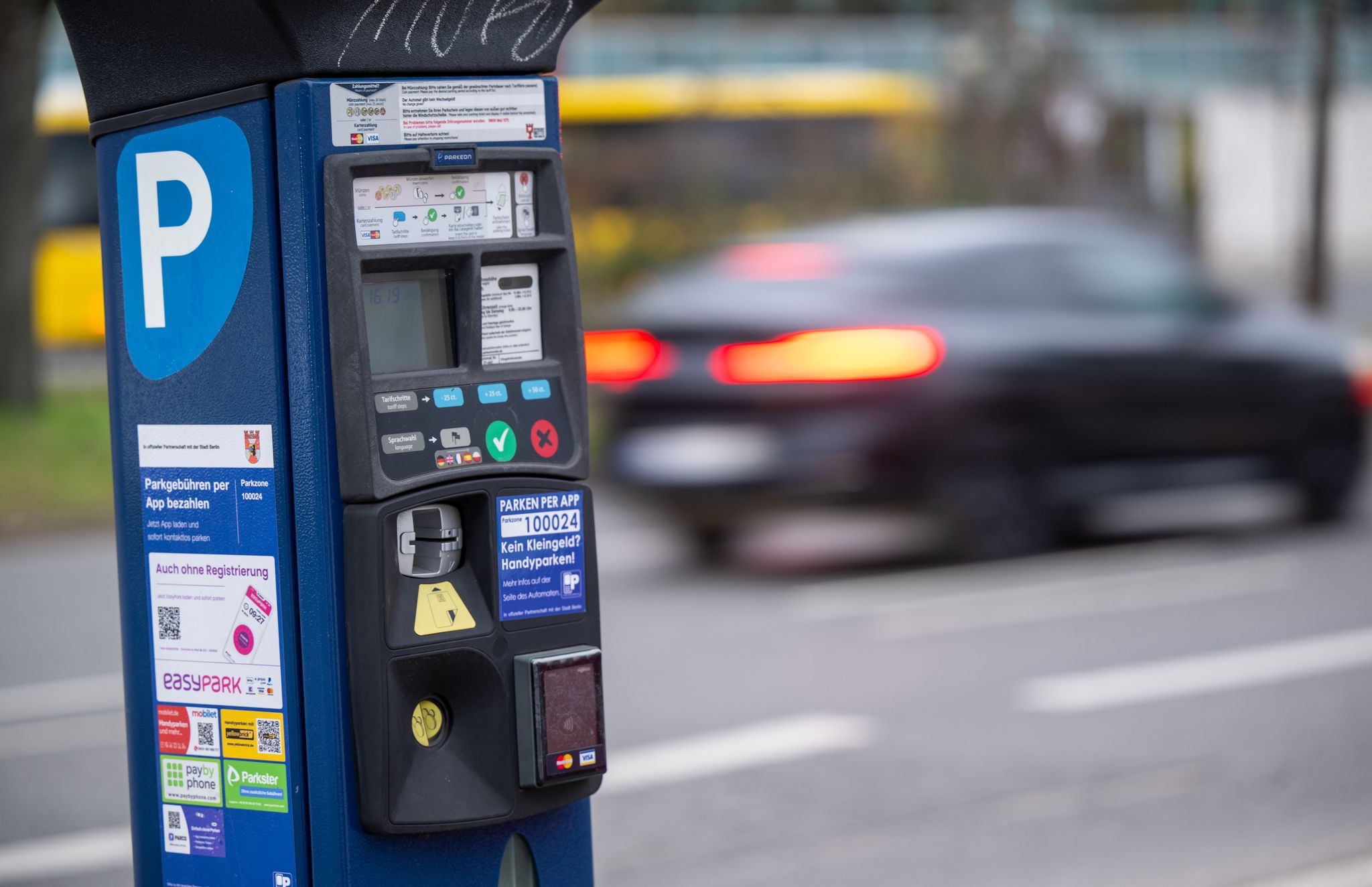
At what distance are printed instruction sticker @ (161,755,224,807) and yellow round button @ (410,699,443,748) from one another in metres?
Result: 0.31

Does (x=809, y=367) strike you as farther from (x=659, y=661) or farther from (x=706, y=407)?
(x=659, y=661)

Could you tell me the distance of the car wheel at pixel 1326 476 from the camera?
1012cm

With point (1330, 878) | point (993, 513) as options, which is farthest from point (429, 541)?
point (993, 513)

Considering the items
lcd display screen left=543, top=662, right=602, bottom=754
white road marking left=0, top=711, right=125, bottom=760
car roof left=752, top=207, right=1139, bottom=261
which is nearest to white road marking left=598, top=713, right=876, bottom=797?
white road marking left=0, top=711, right=125, bottom=760

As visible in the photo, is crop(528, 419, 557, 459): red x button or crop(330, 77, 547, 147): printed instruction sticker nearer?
crop(330, 77, 547, 147): printed instruction sticker

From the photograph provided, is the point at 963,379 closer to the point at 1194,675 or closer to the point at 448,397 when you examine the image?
the point at 1194,675

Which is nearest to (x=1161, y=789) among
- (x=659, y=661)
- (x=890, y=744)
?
(x=890, y=744)

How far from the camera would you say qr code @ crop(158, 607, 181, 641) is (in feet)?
8.68

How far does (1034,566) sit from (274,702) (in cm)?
694

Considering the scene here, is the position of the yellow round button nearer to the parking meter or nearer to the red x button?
the parking meter

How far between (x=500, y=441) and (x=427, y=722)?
415mm

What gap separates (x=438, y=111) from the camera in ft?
8.38

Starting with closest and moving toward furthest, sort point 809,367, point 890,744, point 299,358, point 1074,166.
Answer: point 299,358, point 890,744, point 809,367, point 1074,166

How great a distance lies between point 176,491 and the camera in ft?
8.65
